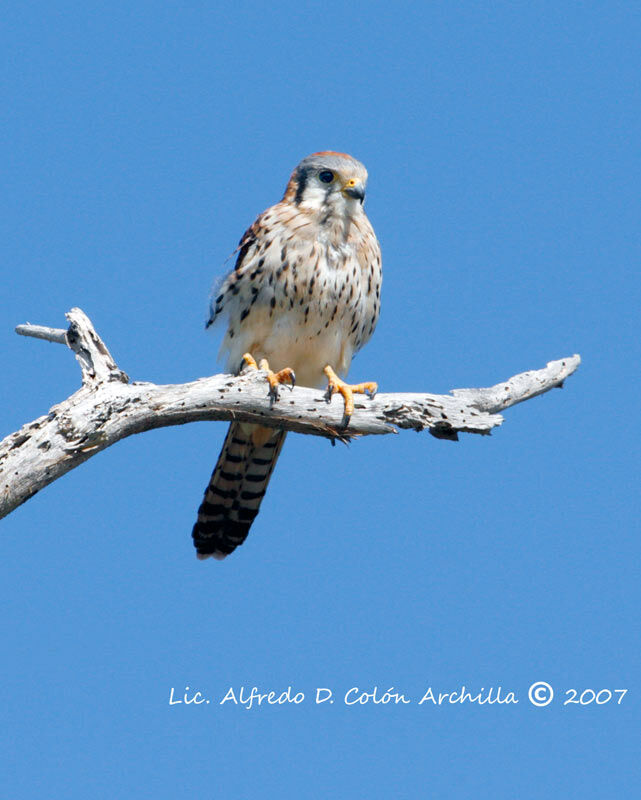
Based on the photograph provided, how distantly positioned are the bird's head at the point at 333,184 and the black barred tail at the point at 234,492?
1182 millimetres

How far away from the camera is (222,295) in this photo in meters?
5.12

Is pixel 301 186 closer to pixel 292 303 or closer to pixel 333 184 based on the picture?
pixel 333 184

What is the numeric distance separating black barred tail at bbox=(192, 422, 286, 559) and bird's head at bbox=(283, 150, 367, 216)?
3.88 ft

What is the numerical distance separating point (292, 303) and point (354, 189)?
2.17 feet

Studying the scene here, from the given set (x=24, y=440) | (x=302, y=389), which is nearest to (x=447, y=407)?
(x=302, y=389)

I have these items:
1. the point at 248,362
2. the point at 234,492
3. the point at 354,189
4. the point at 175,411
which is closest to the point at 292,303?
the point at 248,362

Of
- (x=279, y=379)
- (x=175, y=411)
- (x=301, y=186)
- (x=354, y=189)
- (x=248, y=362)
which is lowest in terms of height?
(x=175, y=411)

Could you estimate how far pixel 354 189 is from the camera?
5.05 m

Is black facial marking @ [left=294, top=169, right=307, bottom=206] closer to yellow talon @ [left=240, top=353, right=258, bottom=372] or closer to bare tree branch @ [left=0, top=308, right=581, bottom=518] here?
yellow talon @ [left=240, top=353, right=258, bottom=372]

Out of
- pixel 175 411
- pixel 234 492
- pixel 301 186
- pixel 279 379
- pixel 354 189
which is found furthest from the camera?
pixel 234 492

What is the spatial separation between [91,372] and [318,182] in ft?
5.41

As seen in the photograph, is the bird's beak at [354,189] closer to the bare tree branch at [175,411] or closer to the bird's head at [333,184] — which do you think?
the bird's head at [333,184]

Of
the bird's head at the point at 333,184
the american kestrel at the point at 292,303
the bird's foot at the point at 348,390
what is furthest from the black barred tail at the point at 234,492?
the bird's head at the point at 333,184

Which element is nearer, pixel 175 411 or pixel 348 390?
pixel 175 411
